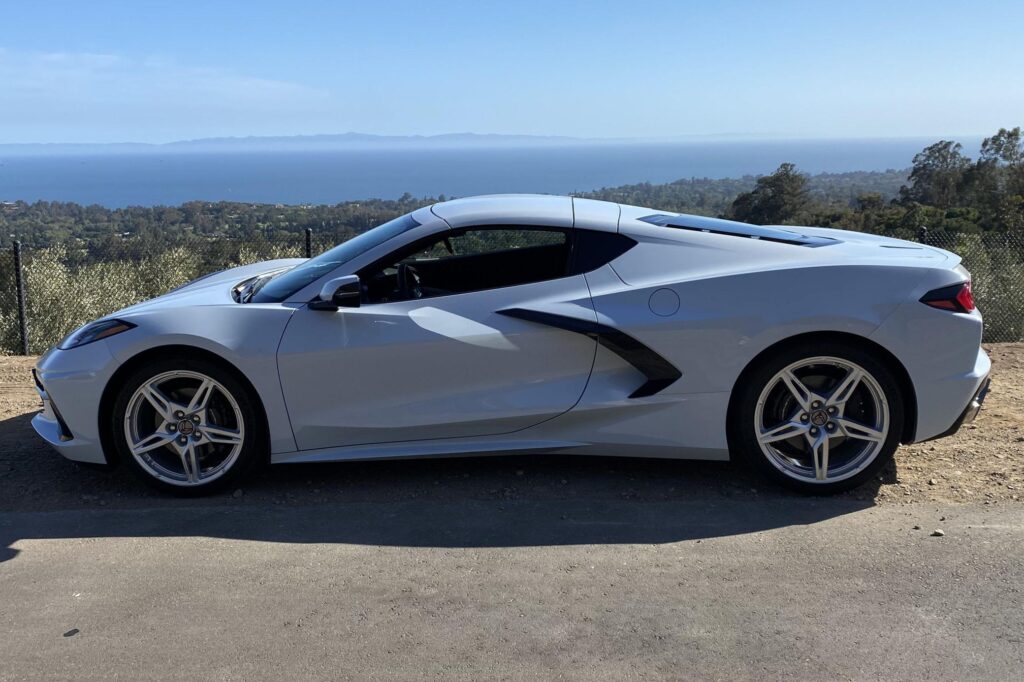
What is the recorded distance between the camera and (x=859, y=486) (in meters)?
4.13

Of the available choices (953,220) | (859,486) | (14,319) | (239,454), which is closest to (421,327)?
(239,454)

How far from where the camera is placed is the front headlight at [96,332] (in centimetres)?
420

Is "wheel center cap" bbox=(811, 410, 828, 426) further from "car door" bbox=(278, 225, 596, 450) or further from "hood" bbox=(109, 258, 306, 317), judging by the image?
"hood" bbox=(109, 258, 306, 317)

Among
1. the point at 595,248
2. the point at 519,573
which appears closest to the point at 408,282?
the point at 595,248

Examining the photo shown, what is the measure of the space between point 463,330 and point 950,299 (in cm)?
238

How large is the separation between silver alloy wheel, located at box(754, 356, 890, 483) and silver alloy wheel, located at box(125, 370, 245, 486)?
2693 mm

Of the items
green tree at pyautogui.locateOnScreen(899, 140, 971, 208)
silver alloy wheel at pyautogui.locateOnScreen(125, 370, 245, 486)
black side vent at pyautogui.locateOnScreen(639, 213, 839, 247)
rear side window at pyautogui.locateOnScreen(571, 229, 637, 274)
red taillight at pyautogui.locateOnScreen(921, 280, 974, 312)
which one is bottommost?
silver alloy wheel at pyautogui.locateOnScreen(125, 370, 245, 486)

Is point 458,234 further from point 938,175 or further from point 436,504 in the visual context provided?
point 938,175

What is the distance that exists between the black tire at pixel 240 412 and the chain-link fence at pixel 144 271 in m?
5.94

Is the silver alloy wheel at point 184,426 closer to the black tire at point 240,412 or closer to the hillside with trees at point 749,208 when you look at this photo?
the black tire at point 240,412

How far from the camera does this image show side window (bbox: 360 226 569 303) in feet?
13.8

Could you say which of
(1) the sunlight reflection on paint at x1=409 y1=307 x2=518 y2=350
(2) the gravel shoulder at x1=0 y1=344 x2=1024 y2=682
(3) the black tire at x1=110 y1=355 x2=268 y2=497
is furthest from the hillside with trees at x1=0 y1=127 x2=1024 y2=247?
(3) the black tire at x1=110 y1=355 x2=268 y2=497

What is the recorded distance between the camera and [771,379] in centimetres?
402

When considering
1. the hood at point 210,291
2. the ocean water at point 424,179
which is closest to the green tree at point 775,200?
the ocean water at point 424,179
